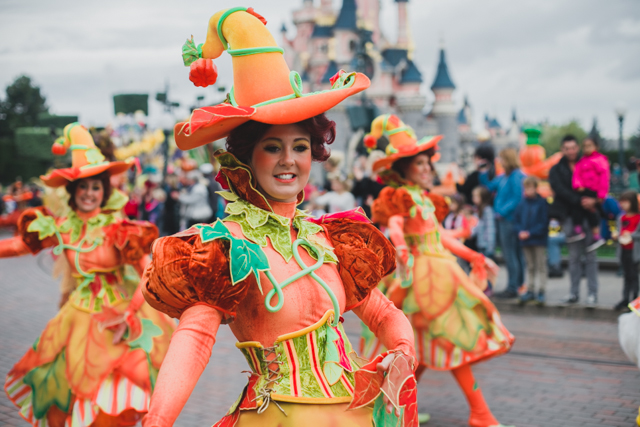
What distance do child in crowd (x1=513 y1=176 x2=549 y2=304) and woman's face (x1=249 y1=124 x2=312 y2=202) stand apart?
6918mm

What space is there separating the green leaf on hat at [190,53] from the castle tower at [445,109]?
49.1 metres

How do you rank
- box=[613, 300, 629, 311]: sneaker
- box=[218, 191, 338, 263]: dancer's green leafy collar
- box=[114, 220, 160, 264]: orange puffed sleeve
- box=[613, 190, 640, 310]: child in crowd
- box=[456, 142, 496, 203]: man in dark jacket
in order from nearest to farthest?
box=[218, 191, 338, 263]: dancer's green leafy collar
box=[114, 220, 160, 264]: orange puffed sleeve
box=[613, 190, 640, 310]: child in crowd
box=[613, 300, 629, 311]: sneaker
box=[456, 142, 496, 203]: man in dark jacket

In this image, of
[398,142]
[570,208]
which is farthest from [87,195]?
[570,208]

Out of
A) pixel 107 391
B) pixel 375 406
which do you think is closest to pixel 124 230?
pixel 107 391

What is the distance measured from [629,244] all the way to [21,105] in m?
60.9

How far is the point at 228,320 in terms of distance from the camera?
2.25 meters

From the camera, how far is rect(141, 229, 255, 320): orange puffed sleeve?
2.07 m

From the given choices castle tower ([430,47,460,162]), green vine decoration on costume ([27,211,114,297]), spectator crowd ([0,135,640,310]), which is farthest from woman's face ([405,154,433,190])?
castle tower ([430,47,460,162])

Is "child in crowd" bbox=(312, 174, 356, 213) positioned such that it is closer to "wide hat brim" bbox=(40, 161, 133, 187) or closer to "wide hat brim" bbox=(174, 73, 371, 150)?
"wide hat brim" bbox=(40, 161, 133, 187)

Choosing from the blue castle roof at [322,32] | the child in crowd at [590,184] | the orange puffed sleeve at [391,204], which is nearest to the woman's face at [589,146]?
the child in crowd at [590,184]

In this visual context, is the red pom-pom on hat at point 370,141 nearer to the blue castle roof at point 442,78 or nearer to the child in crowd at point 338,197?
the child in crowd at point 338,197

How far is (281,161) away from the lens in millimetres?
2367

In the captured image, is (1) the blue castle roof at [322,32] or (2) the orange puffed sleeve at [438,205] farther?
(1) the blue castle roof at [322,32]

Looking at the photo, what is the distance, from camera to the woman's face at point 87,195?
15.2 ft
